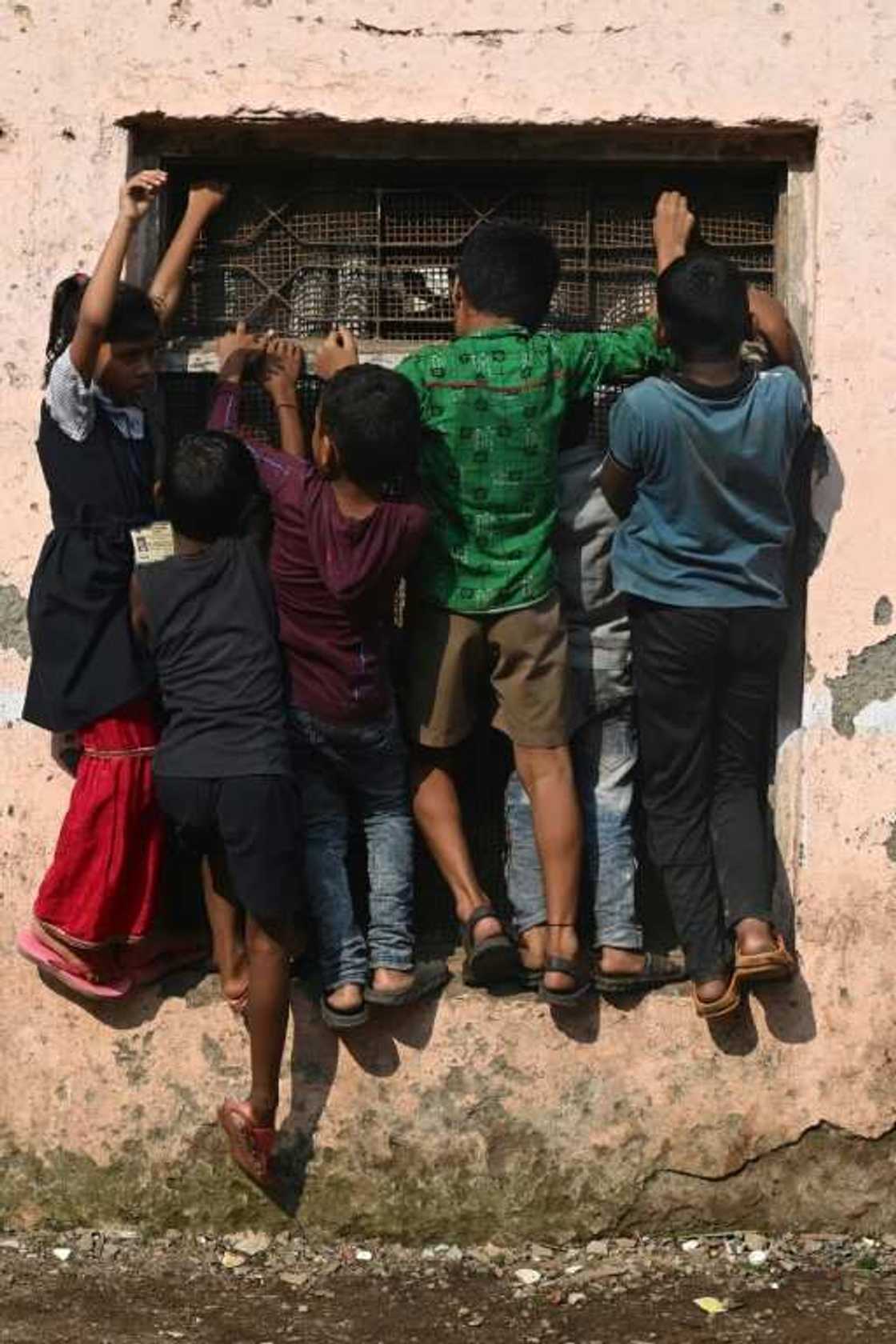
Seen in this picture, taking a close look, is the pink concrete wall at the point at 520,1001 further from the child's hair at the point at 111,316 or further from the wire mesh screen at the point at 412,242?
the wire mesh screen at the point at 412,242

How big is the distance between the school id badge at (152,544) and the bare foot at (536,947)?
1.14 metres

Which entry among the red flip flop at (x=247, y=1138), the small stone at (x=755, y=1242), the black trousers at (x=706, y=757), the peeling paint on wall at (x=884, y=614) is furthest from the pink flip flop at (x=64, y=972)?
the peeling paint on wall at (x=884, y=614)

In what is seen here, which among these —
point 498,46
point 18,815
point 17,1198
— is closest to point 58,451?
point 18,815

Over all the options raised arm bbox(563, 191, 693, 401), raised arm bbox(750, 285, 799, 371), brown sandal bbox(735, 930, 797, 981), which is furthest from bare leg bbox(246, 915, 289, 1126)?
raised arm bbox(750, 285, 799, 371)

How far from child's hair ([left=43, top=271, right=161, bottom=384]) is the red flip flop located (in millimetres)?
1630

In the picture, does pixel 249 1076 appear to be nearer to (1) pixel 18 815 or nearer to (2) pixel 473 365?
(1) pixel 18 815

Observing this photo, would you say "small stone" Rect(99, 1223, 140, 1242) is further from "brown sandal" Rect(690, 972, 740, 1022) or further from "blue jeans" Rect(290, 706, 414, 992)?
"brown sandal" Rect(690, 972, 740, 1022)

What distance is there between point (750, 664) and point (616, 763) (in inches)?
14.9

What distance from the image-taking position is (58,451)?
4.75m

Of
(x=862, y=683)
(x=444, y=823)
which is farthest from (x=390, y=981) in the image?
(x=862, y=683)

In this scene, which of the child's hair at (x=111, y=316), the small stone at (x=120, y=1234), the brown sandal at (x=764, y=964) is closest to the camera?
the child's hair at (x=111, y=316)

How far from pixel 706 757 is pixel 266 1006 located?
1082 mm

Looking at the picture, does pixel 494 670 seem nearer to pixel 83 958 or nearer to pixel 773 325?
pixel 773 325

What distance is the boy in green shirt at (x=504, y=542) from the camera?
4.76 meters
